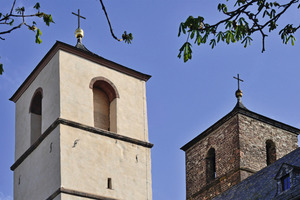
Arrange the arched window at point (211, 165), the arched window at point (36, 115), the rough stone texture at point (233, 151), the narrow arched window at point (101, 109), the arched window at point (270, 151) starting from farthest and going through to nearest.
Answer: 1. the arched window at point (211, 165)
2. the arched window at point (270, 151)
3. the rough stone texture at point (233, 151)
4. the arched window at point (36, 115)
5. the narrow arched window at point (101, 109)

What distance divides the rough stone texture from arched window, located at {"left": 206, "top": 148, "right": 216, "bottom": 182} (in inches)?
5.1

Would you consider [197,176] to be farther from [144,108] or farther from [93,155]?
[93,155]

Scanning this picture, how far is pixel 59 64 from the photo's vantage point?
23328mm

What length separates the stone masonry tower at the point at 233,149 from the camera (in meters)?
27.2

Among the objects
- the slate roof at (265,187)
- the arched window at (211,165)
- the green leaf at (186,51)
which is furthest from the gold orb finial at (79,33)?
the green leaf at (186,51)

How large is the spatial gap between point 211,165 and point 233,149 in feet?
4.80

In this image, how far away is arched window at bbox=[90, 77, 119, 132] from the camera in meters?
23.9

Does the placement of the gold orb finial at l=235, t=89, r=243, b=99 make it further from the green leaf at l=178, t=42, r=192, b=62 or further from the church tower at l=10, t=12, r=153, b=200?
the green leaf at l=178, t=42, r=192, b=62

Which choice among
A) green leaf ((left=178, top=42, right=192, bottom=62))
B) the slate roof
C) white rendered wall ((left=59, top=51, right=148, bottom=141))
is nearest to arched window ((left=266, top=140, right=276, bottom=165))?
the slate roof

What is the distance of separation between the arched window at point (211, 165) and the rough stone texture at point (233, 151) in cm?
13

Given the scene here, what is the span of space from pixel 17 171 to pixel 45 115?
2.07 meters

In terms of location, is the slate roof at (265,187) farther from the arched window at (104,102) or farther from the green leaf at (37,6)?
the green leaf at (37,6)

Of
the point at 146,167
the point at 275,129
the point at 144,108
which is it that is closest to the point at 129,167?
the point at 146,167

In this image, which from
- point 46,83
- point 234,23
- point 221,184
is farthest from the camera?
point 221,184
